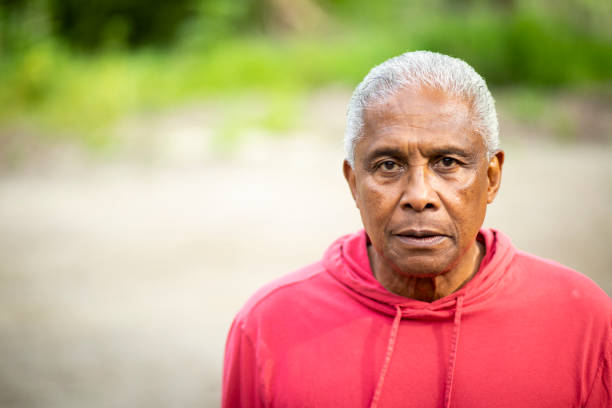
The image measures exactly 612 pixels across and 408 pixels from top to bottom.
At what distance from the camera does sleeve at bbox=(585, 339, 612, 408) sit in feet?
5.56

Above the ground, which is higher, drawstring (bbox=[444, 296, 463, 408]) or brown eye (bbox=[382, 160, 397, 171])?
brown eye (bbox=[382, 160, 397, 171])

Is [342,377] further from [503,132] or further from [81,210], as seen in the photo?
[503,132]

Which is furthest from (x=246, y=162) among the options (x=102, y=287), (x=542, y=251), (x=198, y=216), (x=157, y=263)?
(x=542, y=251)

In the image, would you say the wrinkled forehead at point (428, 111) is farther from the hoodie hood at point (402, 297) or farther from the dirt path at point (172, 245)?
the dirt path at point (172, 245)

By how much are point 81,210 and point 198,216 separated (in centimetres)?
146

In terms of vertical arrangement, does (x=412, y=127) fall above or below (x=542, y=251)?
above

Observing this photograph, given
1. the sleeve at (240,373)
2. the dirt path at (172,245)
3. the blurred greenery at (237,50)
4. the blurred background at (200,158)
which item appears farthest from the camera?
the blurred greenery at (237,50)

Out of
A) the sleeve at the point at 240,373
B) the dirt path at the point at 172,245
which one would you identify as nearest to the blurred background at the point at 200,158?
the dirt path at the point at 172,245

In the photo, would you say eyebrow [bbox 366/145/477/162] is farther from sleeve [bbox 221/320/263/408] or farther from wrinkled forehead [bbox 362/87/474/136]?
sleeve [bbox 221/320/263/408]

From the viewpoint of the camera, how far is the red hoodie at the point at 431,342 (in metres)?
1.70

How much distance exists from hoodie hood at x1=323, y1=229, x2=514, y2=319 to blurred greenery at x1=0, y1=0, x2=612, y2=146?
7.39 m

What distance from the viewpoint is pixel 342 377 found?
1.79m

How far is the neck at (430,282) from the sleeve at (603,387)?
43 centimetres

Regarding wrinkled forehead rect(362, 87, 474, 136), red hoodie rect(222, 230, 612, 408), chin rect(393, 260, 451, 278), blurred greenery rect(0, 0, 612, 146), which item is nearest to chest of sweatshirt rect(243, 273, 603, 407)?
red hoodie rect(222, 230, 612, 408)
